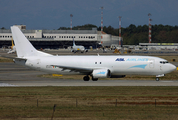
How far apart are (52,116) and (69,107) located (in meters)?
3.26

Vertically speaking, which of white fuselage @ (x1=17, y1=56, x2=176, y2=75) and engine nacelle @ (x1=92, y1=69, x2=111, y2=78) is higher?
white fuselage @ (x1=17, y1=56, x2=176, y2=75)

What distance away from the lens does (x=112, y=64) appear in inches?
1638

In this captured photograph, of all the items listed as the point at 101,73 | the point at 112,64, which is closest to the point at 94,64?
the point at 101,73

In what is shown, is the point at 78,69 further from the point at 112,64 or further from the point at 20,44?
the point at 20,44

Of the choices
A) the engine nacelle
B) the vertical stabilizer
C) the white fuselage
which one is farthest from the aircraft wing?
the vertical stabilizer

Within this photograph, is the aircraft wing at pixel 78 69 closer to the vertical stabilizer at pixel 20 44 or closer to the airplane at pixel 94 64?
the airplane at pixel 94 64

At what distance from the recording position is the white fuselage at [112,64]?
41.1 m

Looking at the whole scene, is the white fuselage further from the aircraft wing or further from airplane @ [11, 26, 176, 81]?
the aircraft wing

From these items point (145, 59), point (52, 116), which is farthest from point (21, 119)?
point (145, 59)

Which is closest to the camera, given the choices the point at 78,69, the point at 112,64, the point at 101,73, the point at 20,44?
the point at 101,73

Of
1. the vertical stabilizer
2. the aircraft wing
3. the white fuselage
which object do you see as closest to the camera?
the white fuselage

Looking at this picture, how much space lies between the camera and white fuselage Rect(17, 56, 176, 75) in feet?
135

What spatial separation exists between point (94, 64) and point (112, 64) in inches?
104

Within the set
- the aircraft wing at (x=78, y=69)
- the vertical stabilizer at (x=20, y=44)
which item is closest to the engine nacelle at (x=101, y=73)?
the aircraft wing at (x=78, y=69)
